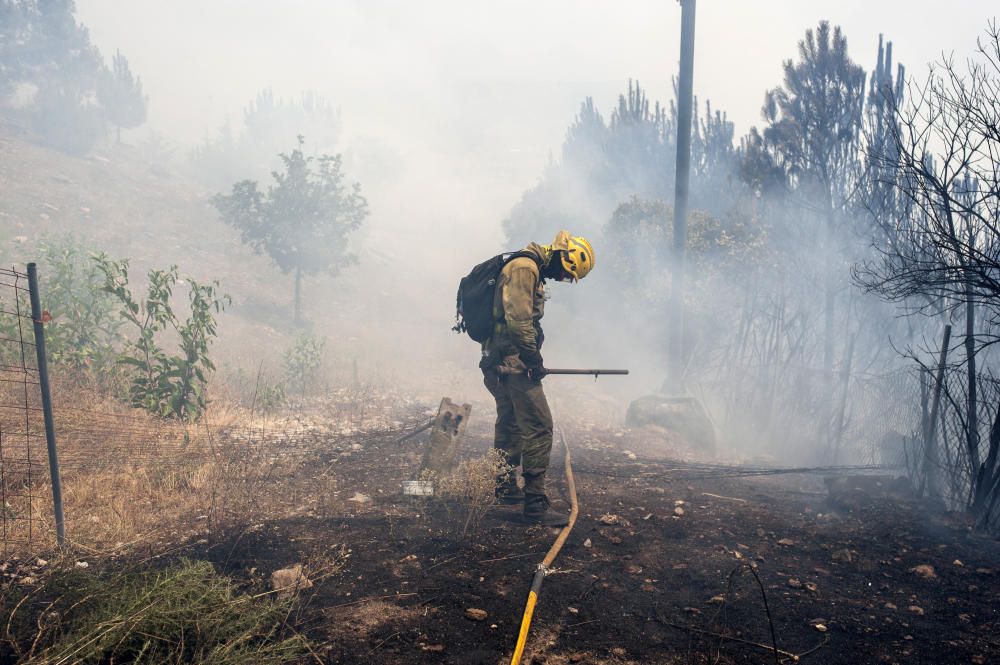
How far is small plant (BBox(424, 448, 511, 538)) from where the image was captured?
15.5 feet

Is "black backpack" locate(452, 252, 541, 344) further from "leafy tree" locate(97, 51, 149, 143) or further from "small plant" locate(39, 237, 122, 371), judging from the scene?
"leafy tree" locate(97, 51, 149, 143)

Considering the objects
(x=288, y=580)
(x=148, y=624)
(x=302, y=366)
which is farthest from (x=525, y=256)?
(x=302, y=366)

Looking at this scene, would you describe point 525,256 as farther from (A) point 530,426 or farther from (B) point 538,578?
(B) point 538,578

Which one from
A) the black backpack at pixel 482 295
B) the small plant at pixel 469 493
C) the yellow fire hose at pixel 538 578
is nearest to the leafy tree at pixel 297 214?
the black backpack at pixel 482 295

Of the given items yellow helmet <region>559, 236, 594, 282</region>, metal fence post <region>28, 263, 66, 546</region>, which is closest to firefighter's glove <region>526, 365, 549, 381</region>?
yellow helmet <region>559, 236, 594, 282</region>

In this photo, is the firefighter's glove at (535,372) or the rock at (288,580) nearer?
the rock at (288,580)

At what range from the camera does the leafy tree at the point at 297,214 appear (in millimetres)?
20737

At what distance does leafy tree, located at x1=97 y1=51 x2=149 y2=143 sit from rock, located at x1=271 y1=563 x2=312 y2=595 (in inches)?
1786

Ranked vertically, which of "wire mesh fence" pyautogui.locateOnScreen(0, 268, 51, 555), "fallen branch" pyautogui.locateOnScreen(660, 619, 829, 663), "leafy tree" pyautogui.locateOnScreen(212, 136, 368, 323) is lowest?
"fallen branch" pyautogui.locateOnScreen(660, 619, 829, 663)

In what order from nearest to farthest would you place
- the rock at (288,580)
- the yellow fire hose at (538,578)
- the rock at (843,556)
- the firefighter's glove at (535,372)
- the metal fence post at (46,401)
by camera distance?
the yellow fire hose at (538,578), the rock at (288,580), the metal fence post at (46,401), the rock at (843,556), the firefighter's glove at (535,372)

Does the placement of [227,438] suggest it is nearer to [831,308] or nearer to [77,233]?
[831,308]

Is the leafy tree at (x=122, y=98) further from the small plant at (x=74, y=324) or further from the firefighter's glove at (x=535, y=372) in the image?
the firefighter's glove at (x=535, y=372)

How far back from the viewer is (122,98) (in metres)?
40.4

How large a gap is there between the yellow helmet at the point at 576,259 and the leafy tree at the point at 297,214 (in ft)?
54.4
